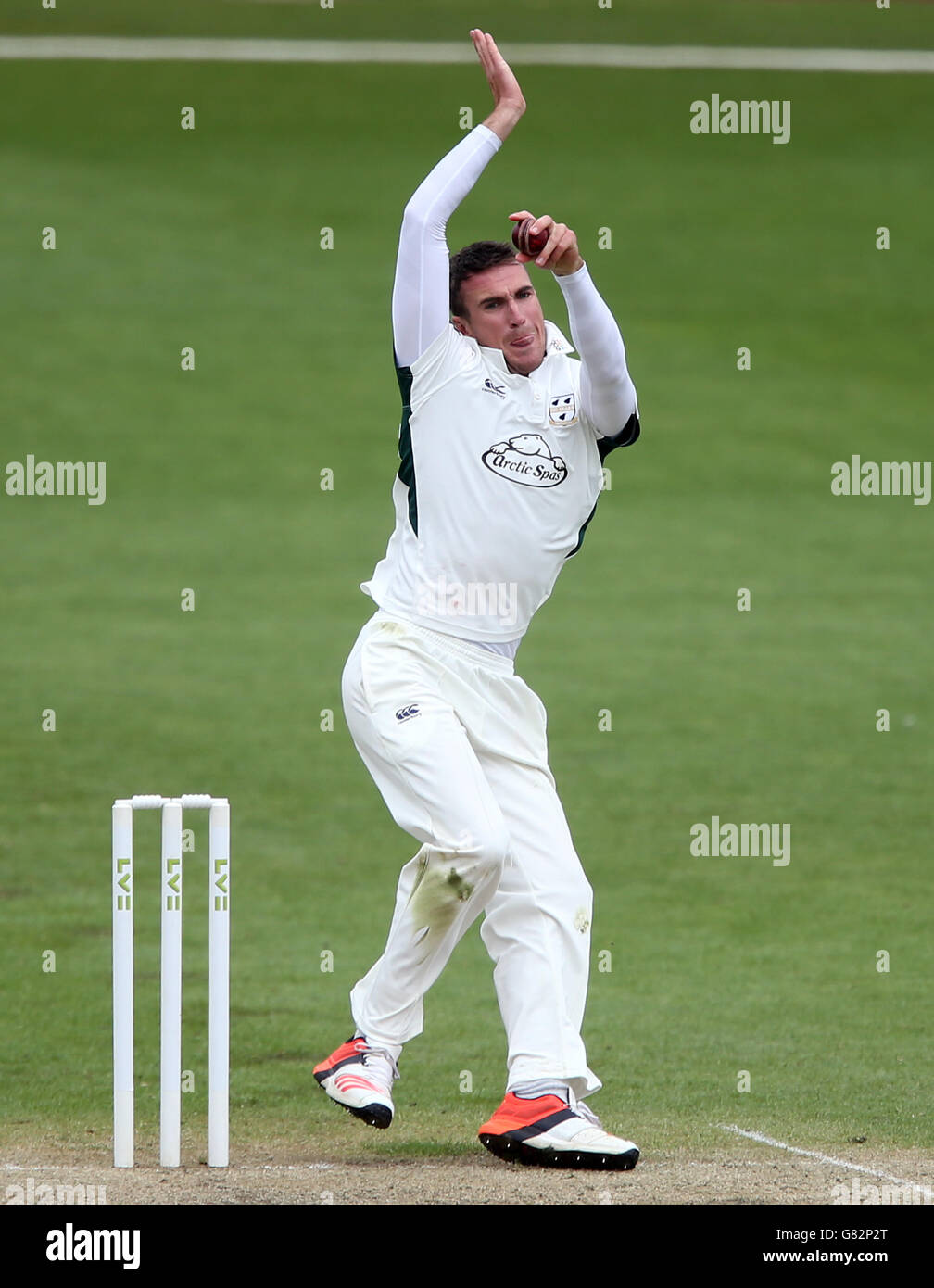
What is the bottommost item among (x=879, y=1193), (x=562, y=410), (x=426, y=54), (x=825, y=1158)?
(x=825, y=1158)

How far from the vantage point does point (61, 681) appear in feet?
51.8

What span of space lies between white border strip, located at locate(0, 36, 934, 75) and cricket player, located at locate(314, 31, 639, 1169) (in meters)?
30.0

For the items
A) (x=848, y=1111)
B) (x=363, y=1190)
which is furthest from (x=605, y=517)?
(x=363, y=1190)

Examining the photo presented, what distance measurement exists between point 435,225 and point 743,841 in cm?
693

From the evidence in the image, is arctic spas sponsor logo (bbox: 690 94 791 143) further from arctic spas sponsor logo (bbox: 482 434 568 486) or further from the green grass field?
arctic spas sponsor logo (bbox: 482 434 568 486)

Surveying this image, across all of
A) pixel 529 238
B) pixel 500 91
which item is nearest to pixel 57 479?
pixel 500 91

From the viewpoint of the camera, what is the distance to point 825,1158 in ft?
21.1

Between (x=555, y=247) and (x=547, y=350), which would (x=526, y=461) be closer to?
(x=547, y=350)

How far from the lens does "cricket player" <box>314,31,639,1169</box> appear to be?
19.9 feet

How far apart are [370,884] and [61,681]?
5.38 m

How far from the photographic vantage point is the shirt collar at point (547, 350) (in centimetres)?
638

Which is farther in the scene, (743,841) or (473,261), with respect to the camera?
(743,841)

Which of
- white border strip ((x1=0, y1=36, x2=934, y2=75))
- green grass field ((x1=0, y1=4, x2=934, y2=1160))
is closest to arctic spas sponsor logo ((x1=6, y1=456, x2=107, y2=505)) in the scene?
green grass field ((x1=0, y1=4, x2=934, y2=1160))

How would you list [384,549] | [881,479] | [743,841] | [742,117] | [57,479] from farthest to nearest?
[742,117] < [881,479] < [57,479] < [384,549] < [743,841]
